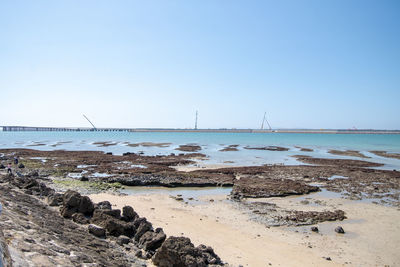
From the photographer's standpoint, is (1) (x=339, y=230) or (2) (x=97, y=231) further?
(1) (x=339, y=230)

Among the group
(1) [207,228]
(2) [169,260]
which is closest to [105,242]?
(2) [169,260]

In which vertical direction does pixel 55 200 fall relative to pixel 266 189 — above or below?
above

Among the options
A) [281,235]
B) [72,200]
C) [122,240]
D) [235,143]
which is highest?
[72,200]

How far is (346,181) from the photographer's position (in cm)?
2370

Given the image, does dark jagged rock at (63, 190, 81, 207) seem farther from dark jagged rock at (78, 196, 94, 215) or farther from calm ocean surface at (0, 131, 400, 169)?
calm ocean surface at (0, 131, 400, 169)

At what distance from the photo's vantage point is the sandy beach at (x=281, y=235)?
9055mm

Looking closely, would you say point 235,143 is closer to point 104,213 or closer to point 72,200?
point 72,200

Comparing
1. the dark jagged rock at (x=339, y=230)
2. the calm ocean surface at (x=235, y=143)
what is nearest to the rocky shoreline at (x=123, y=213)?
the dark jagged rock at (x=339, y=230)

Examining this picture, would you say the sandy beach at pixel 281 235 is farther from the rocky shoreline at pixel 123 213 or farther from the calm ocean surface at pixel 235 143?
the calm ocean surface at pixel 235 143

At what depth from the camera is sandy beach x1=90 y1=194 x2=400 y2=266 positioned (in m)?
9.05

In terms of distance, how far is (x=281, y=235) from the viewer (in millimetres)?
11055

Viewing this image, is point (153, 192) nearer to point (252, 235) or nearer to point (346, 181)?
point (252, 235)

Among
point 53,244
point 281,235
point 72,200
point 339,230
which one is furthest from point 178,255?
point 339,230

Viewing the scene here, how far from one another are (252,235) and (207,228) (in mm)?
1877
